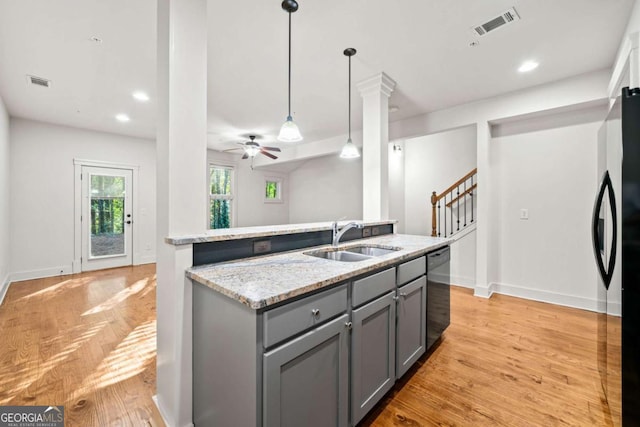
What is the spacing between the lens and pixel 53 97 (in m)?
3.70

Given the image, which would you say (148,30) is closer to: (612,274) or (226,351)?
(226,351)

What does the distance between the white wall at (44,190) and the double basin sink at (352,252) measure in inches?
211

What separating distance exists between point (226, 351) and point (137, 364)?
5.10 ft

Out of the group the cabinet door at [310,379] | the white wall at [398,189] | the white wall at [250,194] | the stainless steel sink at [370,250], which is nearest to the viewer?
the cabinet door at [310,379]

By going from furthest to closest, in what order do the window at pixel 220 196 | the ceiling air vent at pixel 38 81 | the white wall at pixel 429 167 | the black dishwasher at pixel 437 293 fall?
the window at pixel 220 196 < the white wall at pixel 429 167 < the ceiling air vent at pixel 38 81 < the black dishwasher at pixel 437 293

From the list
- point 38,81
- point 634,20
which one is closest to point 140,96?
point 38,81

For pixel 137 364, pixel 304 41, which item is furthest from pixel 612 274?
pixel 137 364

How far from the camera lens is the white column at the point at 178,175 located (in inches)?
56.2

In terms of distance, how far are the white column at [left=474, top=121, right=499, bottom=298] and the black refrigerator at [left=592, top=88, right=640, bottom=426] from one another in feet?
6.76

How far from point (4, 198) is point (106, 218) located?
1529 mm

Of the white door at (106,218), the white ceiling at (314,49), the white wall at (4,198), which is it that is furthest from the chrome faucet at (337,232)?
the white door at (106,218)

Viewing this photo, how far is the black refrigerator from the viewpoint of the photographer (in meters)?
1.34

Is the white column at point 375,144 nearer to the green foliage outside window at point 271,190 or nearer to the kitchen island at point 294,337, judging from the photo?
the kitchen island at point 294,337

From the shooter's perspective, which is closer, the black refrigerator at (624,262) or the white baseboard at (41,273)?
the black refrigerator at (624,262)
